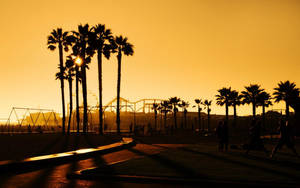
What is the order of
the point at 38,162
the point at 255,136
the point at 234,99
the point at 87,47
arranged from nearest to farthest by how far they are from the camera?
the point at 38,162
the point at 255,136
the point at 87,47
the point at 234,99

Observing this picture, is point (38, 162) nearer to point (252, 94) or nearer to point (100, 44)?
point (100, 44)

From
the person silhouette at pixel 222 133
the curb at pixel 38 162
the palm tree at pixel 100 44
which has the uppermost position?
the palm tree at pixel 100 44

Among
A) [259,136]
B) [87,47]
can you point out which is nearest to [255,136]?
[259,136]

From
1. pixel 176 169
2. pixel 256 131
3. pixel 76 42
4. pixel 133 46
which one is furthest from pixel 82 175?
pixel 133 46

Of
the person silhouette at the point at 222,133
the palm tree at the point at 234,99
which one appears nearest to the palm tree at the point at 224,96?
the palm tree at the point at 234,99

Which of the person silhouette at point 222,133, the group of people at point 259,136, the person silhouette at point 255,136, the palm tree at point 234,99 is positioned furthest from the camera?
the palm tree at point 234,99

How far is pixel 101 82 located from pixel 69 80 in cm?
1180

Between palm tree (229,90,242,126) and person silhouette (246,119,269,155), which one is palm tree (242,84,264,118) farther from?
person silhouette (246,119,269,155)

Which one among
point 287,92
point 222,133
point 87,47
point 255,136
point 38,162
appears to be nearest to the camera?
point 38,162

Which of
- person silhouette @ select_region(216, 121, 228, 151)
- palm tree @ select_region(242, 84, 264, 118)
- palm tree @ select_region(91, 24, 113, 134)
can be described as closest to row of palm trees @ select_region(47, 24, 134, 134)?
palm tree @ select_region(91, 24, 113, 134)

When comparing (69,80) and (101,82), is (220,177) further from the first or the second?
(69,80)

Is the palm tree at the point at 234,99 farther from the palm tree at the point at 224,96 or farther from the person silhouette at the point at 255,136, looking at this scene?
the person silhouette at the point at 255,136

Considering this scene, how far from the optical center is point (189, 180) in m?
9.99

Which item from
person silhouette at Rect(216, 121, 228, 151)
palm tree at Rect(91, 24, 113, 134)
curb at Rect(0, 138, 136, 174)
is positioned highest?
palm tree at Rect(91, 24, 113, 134)
